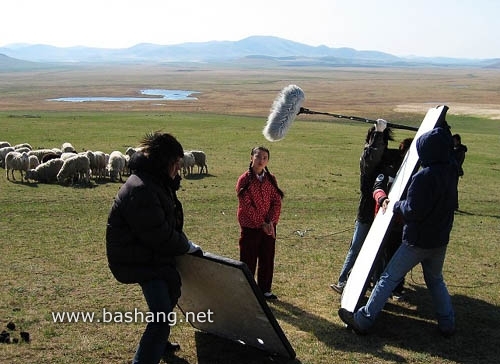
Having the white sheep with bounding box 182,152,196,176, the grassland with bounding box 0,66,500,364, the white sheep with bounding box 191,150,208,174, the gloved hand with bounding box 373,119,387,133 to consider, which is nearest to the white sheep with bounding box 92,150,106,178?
the grassland with bounding box 0,66,500,364

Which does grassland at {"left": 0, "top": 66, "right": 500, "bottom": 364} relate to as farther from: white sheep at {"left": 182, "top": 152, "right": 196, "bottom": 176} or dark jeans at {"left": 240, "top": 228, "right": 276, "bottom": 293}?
white sheep at {"left": 182, "top": 152, "right": 196, "bottom": 176}

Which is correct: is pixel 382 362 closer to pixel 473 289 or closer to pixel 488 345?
pixel 488 345

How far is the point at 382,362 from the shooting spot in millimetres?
6391

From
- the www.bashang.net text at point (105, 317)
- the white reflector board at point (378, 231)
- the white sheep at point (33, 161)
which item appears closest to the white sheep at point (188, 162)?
the white sheep at point (33, 161)

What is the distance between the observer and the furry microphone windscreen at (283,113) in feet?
29.9

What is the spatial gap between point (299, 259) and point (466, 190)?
11.2 metres

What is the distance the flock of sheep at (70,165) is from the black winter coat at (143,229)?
1421 centimetres

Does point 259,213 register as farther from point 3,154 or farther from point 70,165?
point 3,154

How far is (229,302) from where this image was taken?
6.30 metres

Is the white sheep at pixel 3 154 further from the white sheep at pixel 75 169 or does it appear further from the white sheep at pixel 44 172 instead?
the white sheep at pixel 75 169

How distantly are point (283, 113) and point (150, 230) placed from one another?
14.9 ft

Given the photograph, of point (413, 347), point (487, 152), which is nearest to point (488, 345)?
point (413, 347)

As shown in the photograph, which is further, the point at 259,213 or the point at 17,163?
the point at 17,163

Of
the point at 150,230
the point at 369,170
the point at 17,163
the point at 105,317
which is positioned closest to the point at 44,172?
the point at 17,163
